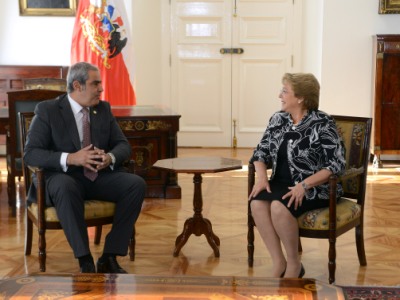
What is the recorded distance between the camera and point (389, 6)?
773 cm

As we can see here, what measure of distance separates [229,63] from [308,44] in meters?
0.95

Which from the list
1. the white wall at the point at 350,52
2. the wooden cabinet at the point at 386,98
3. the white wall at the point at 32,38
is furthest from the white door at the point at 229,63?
the wooden cabinet at the point at 386,98

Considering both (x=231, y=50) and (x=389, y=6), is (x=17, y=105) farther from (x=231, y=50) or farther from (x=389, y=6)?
(x=389, y=6)

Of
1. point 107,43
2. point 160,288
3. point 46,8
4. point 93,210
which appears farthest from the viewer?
point 46,8

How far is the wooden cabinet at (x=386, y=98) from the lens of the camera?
7379 mm

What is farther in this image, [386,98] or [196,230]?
[386,98]

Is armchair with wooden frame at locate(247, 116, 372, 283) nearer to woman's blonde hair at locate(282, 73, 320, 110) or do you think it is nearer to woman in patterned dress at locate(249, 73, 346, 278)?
woman in patterned dress at locate(249, 73, 346, 278)

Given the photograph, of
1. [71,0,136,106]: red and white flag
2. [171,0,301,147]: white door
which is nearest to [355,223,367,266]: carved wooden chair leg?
[71,0,136,106]: red and white flag

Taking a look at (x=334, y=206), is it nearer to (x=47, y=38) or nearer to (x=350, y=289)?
(x=350, y=289)

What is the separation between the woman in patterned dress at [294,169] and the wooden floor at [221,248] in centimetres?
32

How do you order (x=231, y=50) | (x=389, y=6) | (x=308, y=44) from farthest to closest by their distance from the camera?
(x=231, y=50), (x=308, y=44), (x=389, y=6)

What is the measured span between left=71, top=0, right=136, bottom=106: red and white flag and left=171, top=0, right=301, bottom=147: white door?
1.73 metres

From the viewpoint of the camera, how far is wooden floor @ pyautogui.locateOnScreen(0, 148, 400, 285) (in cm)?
401

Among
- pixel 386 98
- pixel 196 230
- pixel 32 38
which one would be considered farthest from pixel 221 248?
pixel 32 38
